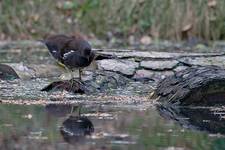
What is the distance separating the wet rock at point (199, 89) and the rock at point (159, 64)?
2.07m

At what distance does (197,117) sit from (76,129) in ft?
3.33

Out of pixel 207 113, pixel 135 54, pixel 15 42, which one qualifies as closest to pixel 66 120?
pixel 207 113

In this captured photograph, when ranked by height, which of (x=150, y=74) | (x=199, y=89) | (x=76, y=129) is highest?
(x=150, y=74)

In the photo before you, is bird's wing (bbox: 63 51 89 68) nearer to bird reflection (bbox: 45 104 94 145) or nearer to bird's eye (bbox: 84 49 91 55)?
bird's eye (bbox: 84 49 91 55)

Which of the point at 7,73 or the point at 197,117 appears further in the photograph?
the point at 7,73

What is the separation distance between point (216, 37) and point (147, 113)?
848 cm

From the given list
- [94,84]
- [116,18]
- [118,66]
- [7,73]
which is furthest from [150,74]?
[116,18]

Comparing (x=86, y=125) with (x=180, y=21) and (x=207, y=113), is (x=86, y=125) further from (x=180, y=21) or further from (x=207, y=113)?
(x=180, y=21)

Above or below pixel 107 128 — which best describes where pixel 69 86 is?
above

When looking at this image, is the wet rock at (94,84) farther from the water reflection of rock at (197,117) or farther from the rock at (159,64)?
the water reflection of rock at (197,117)

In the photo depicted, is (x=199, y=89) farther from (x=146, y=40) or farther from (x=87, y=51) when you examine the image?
(x=146, y=40)

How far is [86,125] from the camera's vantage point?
18.5 ft

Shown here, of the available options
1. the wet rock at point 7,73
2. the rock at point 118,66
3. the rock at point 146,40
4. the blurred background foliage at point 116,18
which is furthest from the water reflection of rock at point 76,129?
the blurred background foliage at point 116,18

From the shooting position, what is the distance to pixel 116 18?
15.1 m
